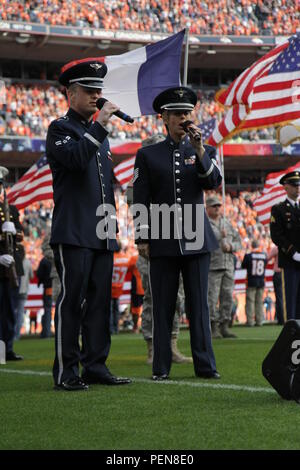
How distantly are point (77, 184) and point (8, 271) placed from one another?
3719mm

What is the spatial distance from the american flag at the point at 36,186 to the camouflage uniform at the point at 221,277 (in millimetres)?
4752

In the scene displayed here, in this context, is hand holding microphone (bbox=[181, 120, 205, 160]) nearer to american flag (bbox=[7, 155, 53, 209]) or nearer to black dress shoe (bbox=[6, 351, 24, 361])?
black dress shoe (bbox=[6, 351, 24, 361])

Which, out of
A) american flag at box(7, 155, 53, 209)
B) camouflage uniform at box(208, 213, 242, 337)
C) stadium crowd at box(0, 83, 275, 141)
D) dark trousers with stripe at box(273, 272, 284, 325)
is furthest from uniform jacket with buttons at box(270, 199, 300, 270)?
stadium crowd at box(0, 83, 275, 141)

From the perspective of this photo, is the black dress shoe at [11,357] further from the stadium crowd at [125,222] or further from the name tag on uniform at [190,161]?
the stadium crowd at [125,222]

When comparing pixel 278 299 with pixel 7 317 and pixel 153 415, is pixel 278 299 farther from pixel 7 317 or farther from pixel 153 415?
pixel 153 415

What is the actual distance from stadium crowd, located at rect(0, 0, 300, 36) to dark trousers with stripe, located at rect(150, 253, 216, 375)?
30960 mm

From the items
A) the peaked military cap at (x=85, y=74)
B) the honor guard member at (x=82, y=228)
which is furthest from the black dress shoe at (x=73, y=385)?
the peaked military cap at (x=85, y=74)

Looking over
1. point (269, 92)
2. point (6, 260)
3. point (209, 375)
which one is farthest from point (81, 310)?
Result: point (269, 92)

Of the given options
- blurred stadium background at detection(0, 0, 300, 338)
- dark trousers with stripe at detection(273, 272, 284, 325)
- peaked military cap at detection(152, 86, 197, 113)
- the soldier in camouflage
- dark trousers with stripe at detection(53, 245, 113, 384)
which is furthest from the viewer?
blurred stadium background at detection(0, 0, 300, 338)

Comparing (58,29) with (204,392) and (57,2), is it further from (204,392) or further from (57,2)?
(204,392)

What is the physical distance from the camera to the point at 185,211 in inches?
254

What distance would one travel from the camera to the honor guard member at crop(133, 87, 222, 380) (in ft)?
21.1

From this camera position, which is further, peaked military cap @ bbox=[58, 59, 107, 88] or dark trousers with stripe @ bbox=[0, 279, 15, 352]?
dark trousers with stripe @ bbox=[0, 279, 15, 352]
